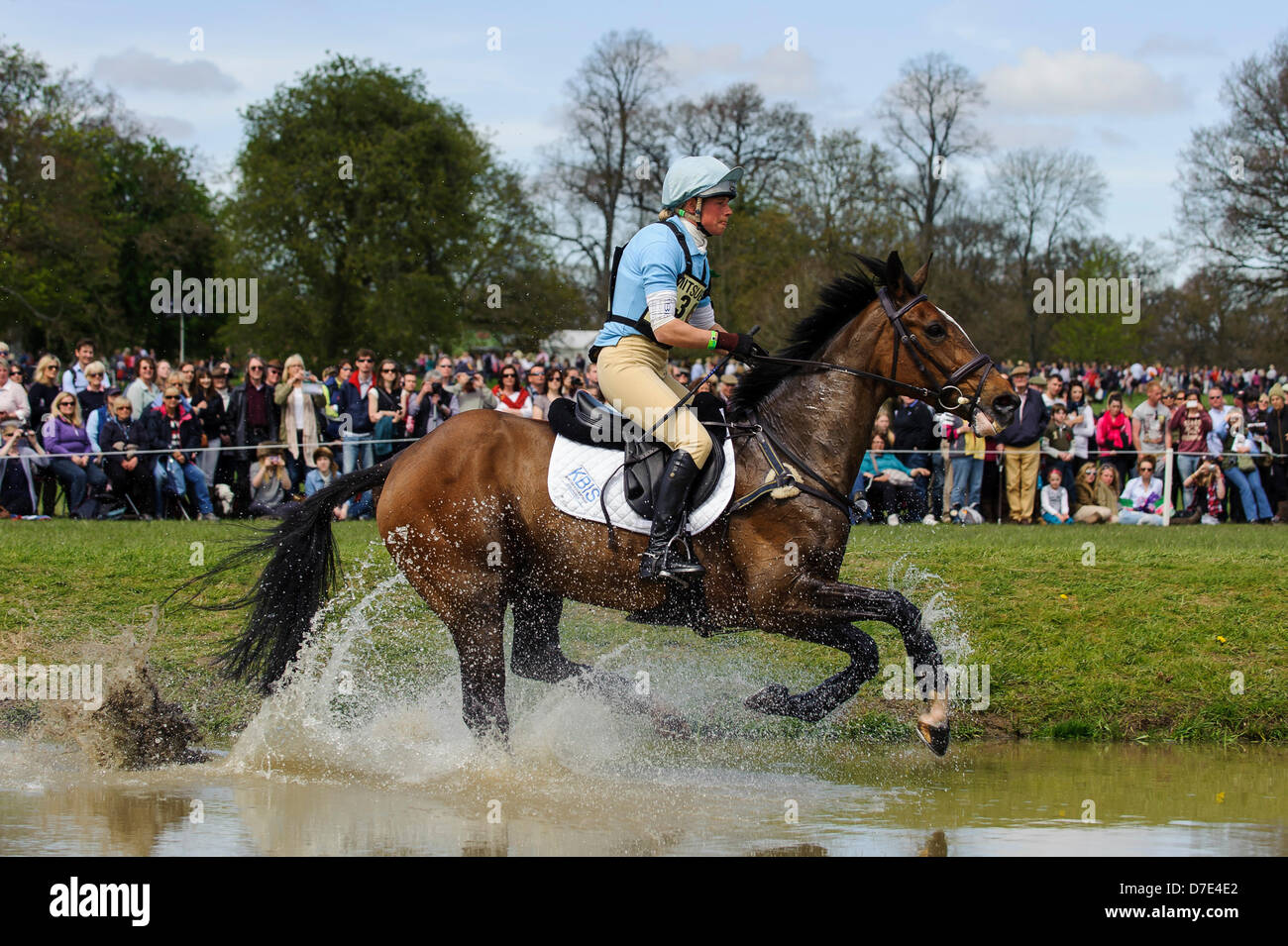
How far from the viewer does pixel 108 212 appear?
5878 centimetres

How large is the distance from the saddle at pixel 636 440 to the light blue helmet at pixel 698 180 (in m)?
1.07

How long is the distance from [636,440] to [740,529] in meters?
0.75

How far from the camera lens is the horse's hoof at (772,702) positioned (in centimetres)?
743

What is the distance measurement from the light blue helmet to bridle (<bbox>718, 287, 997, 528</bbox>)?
915mm

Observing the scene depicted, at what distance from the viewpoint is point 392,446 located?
17.0 meters

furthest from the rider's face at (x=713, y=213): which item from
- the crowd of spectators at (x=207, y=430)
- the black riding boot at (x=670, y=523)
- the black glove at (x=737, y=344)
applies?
the crowd of spectators at (x=207, y=430)

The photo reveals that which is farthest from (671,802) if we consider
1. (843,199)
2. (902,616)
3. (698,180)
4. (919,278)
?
(843,199)

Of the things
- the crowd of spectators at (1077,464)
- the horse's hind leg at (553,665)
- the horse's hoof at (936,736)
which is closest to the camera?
the horse's hoof at (936,736)

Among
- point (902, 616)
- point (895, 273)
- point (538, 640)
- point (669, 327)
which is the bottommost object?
point (538, 640)

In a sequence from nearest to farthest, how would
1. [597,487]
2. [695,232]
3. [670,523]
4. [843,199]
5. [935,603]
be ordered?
[670,523]
[695,232]
[597,487]
[935,603]
[843,199]

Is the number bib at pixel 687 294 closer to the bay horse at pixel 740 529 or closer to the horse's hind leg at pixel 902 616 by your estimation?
the bay horse at pixel 740 529

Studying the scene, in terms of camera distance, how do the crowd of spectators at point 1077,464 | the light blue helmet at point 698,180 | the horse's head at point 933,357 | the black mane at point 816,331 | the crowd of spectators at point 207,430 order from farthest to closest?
the crowd of spectators at point 1077,464, the crowd of spectators at point 207,430, the black mane at point 816,331, the light blue helmet at point 698,180, the horse's head at point 933,357

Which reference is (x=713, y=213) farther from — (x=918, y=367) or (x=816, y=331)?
(x=918, y=367)

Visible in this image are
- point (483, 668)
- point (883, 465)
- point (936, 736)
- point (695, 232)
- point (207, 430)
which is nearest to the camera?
Answer: point (936, 736)
